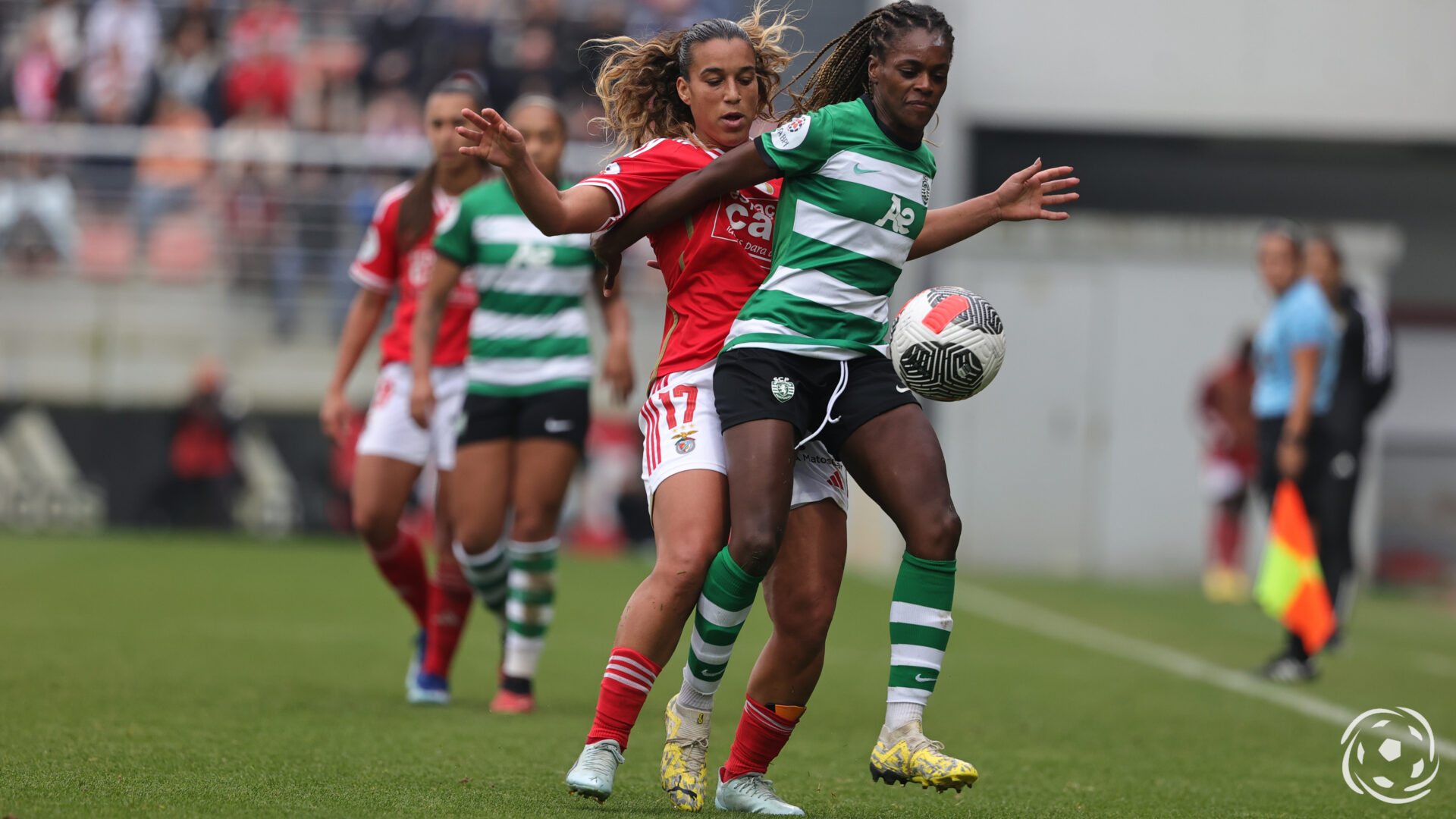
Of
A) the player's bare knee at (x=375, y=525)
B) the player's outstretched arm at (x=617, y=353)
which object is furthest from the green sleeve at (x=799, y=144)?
the player's bare knee at (x=375, y=525)

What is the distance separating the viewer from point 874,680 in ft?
25.8

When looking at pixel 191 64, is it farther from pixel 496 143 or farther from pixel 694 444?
pixel 694 444

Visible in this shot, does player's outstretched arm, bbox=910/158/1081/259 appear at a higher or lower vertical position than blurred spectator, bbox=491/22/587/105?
lower

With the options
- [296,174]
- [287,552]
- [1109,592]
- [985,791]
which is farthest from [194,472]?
[985,791]

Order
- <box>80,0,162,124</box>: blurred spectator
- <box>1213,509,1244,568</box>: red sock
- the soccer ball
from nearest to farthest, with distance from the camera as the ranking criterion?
1. the soccer ball
2. <box>1213,509,1244,568</box>: red sock
3. <box>80,0,162,124</box>: blurred spectator

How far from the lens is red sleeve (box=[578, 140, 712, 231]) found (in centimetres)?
432

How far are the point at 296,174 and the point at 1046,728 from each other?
13.6 meters

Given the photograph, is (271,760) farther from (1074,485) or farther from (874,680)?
(1074,485)

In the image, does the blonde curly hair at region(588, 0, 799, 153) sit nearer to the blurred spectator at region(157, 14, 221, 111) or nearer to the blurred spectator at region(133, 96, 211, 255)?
the blurred spectator at region(133, 96, 211, 255)

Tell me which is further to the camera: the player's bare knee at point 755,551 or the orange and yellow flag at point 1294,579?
the orange and yellow flag at point 1294,579

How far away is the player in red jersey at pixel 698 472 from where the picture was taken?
4172 mm

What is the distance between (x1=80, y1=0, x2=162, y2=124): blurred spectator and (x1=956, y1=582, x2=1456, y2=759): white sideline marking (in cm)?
1109

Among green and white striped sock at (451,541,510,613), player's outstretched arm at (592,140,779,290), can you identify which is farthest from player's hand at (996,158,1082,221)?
green and white striped sock at (451,541,510,613)

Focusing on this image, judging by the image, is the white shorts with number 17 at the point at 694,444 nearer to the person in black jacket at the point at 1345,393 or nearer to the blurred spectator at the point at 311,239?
the person in black jacket at the point at 1345,393
